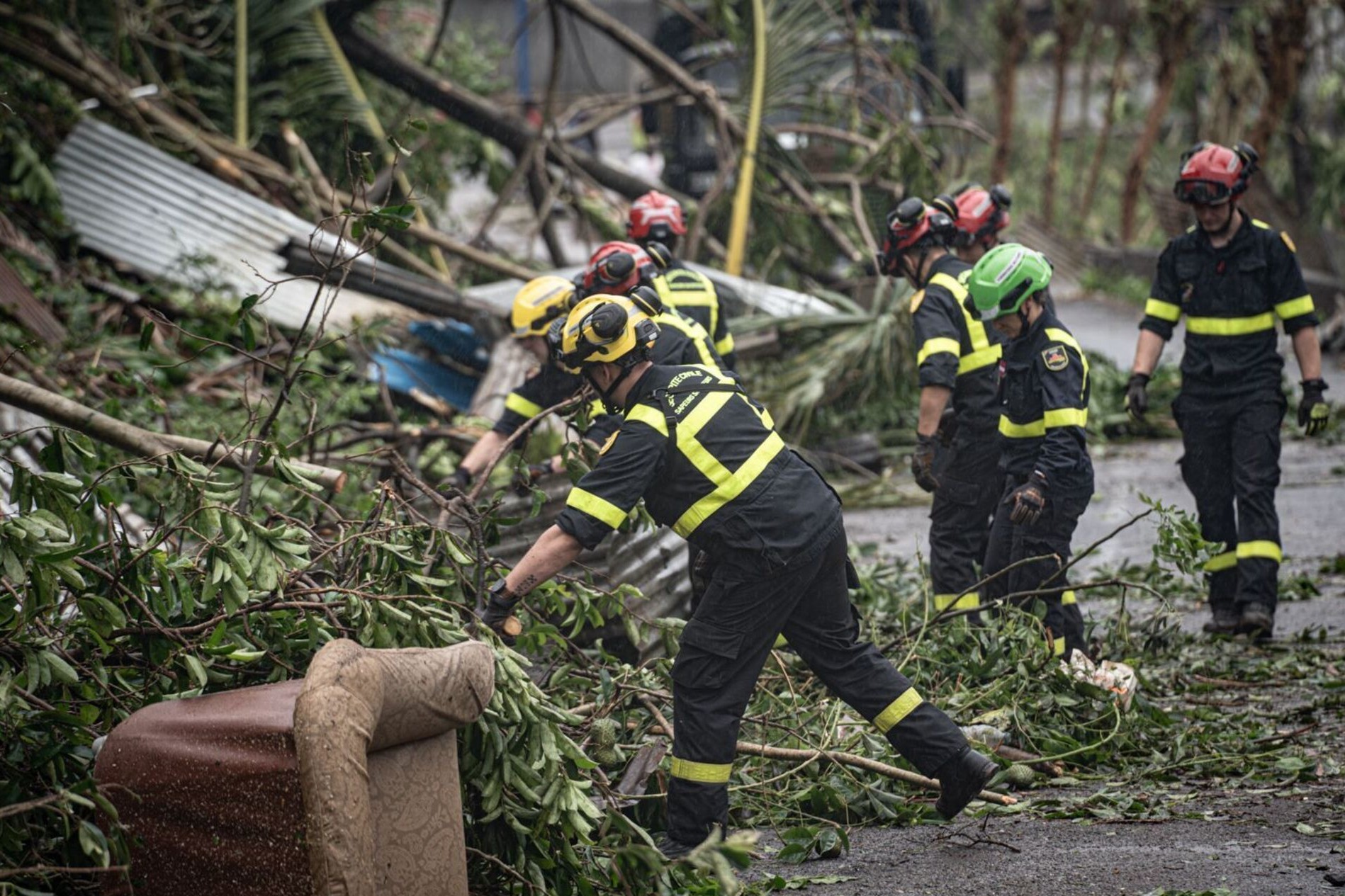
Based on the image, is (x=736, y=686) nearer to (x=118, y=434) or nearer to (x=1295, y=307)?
(x=118, y=434)

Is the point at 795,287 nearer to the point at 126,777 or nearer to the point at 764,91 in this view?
the point at 764,91

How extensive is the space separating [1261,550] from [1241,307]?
106cm

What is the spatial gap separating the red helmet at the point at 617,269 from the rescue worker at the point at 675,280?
145 millimetres

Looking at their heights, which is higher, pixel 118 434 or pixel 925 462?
pixel 925 462

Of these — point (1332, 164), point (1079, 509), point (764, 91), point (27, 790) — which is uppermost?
point (1332, 164)

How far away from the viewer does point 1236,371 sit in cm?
600

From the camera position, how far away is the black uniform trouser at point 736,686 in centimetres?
402

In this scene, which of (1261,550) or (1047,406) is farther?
(1261,550)

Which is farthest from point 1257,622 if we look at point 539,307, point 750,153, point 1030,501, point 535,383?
point 750,153

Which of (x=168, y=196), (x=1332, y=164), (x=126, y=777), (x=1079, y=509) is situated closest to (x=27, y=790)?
(x=126, y=777)

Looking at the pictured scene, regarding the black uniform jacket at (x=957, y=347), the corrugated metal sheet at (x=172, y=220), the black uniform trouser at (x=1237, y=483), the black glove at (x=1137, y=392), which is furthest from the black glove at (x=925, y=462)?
the corrugated metal sheet at (x=172, y=220)

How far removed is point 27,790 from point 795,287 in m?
8.05

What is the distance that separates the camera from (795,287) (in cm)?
1065

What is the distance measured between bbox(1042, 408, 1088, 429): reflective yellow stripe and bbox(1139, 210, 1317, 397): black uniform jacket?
116 cm
